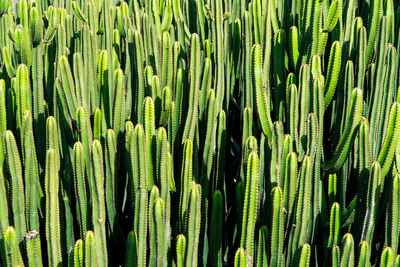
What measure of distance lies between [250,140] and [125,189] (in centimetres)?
57

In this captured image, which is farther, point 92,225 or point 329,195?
point 329,195

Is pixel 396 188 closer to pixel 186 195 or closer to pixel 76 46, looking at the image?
pixel 186 195

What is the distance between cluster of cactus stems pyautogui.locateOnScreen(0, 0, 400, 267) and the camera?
5.22 feet

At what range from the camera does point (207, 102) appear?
2.00 meters

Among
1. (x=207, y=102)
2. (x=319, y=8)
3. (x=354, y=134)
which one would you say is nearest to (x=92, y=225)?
(x=207, y=102)

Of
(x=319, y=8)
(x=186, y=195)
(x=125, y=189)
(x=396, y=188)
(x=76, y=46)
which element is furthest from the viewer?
(x=76, y=46)

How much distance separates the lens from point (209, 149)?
6.16 ft

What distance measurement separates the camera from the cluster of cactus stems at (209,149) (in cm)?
159

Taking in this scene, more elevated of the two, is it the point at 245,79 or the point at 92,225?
the point at 245,79

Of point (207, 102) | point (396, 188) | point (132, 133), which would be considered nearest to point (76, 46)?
point (207, 102)

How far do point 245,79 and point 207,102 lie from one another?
0.20 metres

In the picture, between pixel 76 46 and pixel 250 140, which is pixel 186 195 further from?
pixel 76 46

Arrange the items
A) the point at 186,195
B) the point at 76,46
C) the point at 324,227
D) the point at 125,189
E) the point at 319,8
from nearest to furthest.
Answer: the point at 186,195
the point at 324,227
the point at 125,189
the point at 319,8
the point at 76,46

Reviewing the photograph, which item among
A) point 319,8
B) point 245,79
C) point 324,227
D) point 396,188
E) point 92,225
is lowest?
point 324,227
